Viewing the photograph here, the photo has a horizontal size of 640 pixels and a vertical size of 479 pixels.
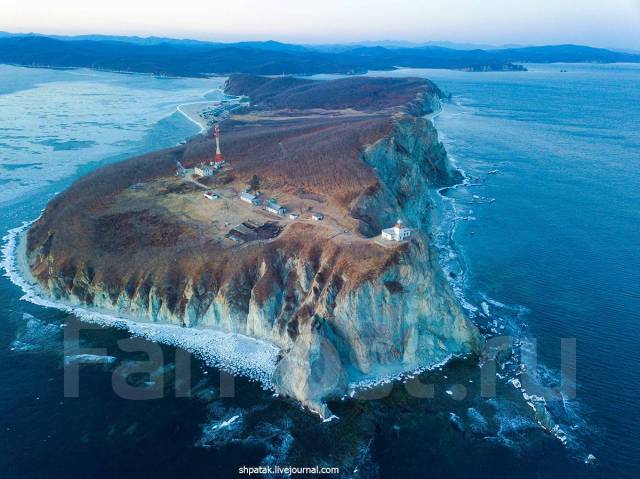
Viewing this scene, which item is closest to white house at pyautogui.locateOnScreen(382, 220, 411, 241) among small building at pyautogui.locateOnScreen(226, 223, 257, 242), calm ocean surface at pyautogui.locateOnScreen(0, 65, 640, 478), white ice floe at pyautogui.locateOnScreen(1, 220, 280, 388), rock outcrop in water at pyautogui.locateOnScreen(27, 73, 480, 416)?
rock outcrop in water at pyautogui.locateOnScreen(27, 73, 480, 416)

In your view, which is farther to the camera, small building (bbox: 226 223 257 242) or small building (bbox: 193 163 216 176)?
small building (bbox: 193 163 216 176)

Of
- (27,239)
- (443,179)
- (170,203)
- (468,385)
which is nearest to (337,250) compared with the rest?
(468,385)

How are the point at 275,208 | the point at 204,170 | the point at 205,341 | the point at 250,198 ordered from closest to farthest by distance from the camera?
1. the point at 205,341
2. the point at 275,208
3. the point at 250,198
4. the point at 204,170

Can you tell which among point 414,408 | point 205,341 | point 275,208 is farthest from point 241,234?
point 414,408

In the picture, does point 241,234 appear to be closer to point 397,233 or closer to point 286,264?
point 286,264

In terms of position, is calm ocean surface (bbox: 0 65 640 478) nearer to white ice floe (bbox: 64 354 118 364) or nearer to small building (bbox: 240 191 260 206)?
white ice floe (bbox: 64 354 118 364)

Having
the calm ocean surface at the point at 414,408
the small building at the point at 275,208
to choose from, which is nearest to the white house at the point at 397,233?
the calm ocean surface at the point at 414,408
